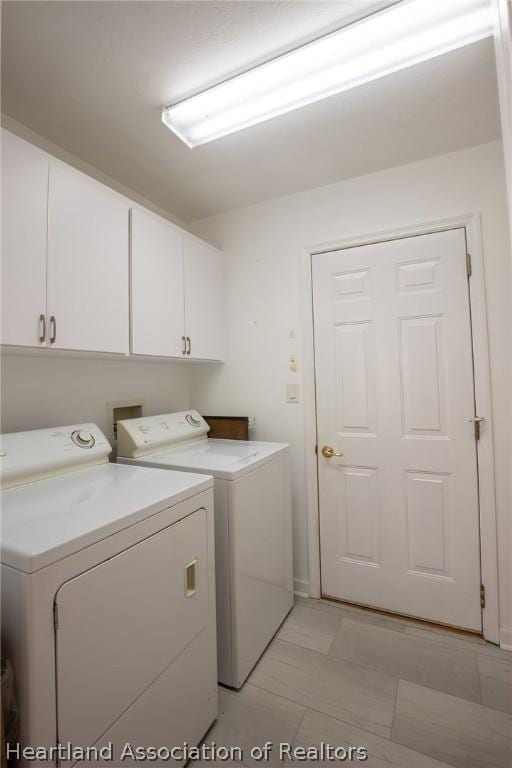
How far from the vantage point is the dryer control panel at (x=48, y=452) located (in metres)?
1.28

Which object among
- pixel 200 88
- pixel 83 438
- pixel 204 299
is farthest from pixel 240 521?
pixel 200 88

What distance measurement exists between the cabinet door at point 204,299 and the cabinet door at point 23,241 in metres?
0.89

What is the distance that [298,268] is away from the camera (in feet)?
7.38

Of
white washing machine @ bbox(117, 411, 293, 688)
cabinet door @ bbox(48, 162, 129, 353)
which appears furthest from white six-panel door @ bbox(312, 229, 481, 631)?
cabinet door @ bbox(48, 162, 129, 353)

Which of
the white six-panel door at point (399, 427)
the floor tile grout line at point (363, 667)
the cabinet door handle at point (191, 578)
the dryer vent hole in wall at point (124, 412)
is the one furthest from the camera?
the dryer vent hole in wall at point (124, 412)

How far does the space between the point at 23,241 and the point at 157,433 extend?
3.58ft

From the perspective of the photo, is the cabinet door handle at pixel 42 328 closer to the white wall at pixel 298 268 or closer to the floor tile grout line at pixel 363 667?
the white wall at pixel 298 268

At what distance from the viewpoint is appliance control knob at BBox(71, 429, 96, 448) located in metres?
1.57

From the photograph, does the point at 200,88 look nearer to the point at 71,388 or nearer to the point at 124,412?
the point at 71,388

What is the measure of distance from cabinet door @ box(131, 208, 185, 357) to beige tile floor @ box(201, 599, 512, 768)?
164 centimetres

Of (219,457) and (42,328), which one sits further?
(219,457)

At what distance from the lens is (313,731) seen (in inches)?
53.1

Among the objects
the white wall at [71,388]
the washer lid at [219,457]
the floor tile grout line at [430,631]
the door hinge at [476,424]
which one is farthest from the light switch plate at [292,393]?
the floor tile grout line at [430,631]

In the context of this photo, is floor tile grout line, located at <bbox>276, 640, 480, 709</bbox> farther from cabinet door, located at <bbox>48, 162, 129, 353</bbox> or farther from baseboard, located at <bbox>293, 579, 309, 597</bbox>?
cabinet door, located at <bbox>48, 162, 129, 353</bbox>
